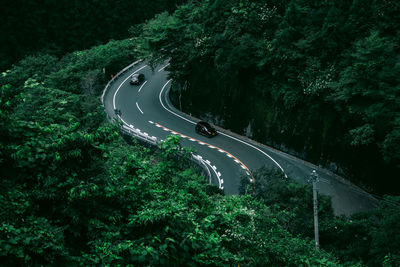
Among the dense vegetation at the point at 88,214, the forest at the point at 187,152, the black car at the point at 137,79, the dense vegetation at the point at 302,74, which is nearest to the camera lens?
the dense vegetation at the point at 88,214

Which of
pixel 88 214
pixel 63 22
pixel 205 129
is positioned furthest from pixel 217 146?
pixel 63 22

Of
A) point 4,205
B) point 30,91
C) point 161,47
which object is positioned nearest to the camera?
point 4,205

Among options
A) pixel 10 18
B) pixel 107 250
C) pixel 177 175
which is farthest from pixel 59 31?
pixel 107 250

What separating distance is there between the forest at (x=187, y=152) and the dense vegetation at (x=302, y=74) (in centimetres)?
12

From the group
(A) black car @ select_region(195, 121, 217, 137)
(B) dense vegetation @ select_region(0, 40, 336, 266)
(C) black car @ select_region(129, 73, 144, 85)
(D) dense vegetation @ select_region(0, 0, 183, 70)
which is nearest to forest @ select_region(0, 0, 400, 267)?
(B) dense vegetation @ select_region(0, 40, 336, 266)

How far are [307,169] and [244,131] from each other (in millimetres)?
7751

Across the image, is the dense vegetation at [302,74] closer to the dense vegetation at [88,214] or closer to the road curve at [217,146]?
the road curve at [217,146]

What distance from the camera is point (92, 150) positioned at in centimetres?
970

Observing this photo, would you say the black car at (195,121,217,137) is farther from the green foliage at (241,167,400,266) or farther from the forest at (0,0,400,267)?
the green foliage at (241,167,400,266)

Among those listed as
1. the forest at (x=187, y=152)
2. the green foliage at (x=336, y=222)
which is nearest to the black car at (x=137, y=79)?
the forest at (x=187, y=152)

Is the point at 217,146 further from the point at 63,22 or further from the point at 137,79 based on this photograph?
the point at 63,22

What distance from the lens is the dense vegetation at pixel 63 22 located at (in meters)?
62.2

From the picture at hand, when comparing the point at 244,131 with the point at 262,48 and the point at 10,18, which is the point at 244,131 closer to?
the point at 262,48

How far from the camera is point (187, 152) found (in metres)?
13.3
